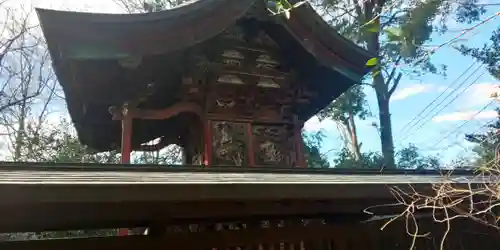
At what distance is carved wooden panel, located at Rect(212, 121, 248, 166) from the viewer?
489 centimetres

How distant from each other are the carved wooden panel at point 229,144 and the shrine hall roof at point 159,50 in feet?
2.12

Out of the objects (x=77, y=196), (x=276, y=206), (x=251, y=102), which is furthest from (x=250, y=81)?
(x=77, y=196)

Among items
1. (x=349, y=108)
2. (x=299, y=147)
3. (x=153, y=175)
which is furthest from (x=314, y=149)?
(x=153, y=175)

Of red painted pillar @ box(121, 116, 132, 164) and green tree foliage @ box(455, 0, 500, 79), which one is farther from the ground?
green tree foliage @ box(455, 0, 500, 79)

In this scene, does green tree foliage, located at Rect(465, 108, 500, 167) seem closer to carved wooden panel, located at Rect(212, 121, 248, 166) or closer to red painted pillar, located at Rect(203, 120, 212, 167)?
carved wooden panel, located at Rect(212, 121, 248, 166)

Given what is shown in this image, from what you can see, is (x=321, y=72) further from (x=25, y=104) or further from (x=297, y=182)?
(x=25, y=104)

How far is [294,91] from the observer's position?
18.3 feet

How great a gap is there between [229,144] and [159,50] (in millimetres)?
1249

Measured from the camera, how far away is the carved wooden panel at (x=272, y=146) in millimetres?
5156

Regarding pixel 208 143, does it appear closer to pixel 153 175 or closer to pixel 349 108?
pixel 153 175

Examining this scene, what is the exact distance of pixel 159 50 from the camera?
15.0ft

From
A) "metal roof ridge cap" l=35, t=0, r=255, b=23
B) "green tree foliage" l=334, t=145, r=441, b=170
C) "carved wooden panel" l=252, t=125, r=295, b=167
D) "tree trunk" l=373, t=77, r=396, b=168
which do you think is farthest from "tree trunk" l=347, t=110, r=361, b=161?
"metal roof ridge cap" l=35, t=0, r=255, b=23

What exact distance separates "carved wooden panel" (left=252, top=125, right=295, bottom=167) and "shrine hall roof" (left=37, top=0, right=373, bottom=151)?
2.01 ft

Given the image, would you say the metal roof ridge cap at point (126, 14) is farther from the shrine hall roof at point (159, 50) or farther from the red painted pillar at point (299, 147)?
the red painted pillar at point (299, 147)
